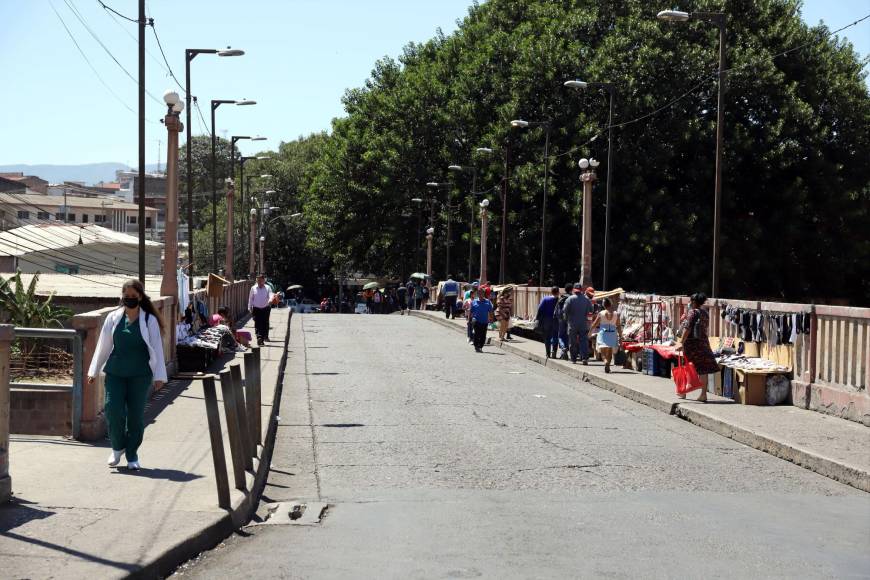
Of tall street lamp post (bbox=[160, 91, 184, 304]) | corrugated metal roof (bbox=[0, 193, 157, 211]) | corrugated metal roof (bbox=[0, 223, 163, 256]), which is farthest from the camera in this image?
corrugated metal roof (bbox=[0, 193, 157, 211])

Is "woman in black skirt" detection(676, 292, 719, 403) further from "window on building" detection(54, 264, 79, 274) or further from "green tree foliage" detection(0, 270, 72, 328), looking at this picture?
"window on building" detection(54, 264, 79, 274)

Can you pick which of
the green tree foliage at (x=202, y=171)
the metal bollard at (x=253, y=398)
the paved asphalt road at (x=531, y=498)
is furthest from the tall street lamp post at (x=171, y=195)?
the green tree foliage at (x=202, y=171)

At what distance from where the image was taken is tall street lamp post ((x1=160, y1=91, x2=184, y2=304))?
2017cm

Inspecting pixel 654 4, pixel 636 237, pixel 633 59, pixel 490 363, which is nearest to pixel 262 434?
pixel 490 363

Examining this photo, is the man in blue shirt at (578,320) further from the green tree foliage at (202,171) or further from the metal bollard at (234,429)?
the green tree foliage at (202,171)

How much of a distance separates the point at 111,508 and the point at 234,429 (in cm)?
138

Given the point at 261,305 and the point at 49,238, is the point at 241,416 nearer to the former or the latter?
the point at 261,305

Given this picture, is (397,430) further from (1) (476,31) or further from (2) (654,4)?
(1) (476,31)

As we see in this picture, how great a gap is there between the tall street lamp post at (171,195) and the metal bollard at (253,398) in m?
8.50

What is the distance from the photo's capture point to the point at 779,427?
46.9ft

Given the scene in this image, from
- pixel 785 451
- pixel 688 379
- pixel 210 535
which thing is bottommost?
pixel 785 451

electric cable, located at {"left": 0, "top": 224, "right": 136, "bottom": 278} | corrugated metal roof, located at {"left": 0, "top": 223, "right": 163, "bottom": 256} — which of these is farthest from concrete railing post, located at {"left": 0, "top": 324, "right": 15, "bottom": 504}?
electric cable, located at {"left": 0, "top": 224, "right": 136, "bottom": 278}

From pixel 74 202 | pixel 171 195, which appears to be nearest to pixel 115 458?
pixel 171 195

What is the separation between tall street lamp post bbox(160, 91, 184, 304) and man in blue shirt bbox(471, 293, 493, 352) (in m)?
9.70
